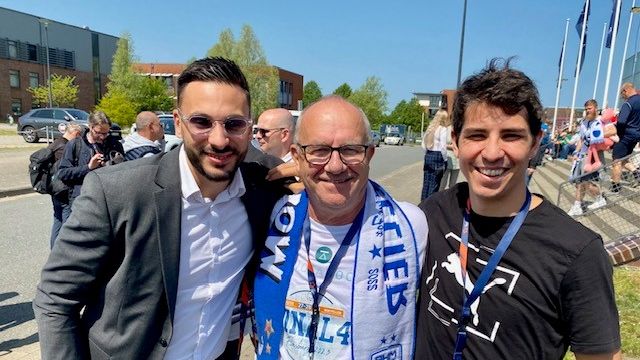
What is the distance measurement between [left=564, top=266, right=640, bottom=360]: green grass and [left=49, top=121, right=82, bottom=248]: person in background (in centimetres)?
608

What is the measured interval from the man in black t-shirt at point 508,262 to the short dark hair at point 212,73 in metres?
1.04

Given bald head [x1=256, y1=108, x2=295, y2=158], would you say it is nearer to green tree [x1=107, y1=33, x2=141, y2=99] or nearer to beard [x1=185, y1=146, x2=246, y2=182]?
beard [x1=185, y1=146, x2=246, y2=182]

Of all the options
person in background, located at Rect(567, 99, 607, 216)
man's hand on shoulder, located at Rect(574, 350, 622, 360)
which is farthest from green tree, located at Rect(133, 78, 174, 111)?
man's hand on shoulder, located at Rect(574, 350, 622, 360)

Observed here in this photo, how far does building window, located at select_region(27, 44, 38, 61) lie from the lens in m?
47.0

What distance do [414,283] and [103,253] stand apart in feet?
4.47

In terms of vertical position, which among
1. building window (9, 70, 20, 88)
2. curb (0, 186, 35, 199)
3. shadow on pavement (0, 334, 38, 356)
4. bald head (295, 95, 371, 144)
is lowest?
shadow on pavement (0, 334, 38, 356)

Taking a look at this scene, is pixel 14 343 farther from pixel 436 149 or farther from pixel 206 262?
pixel 436 149

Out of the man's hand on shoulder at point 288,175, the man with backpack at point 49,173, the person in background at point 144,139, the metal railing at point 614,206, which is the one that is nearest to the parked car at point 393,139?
the metal railing at point 614,206

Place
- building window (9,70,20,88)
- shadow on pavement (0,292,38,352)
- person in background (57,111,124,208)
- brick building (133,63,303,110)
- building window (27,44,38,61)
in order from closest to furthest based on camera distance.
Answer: shadow on pavement (0,292,38,352) < person in background (57,111,124,208) < building window (9,70,20,88) < building window (27,44,38,61) < brick building (133,63,303,110)

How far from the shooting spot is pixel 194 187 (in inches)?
72.9

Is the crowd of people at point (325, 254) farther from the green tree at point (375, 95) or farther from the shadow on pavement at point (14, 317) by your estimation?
the green tree at point (375, 95)

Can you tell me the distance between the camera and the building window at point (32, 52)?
47.0 meters

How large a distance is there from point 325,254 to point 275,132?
317 centimetres

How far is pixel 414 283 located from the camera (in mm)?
1858
